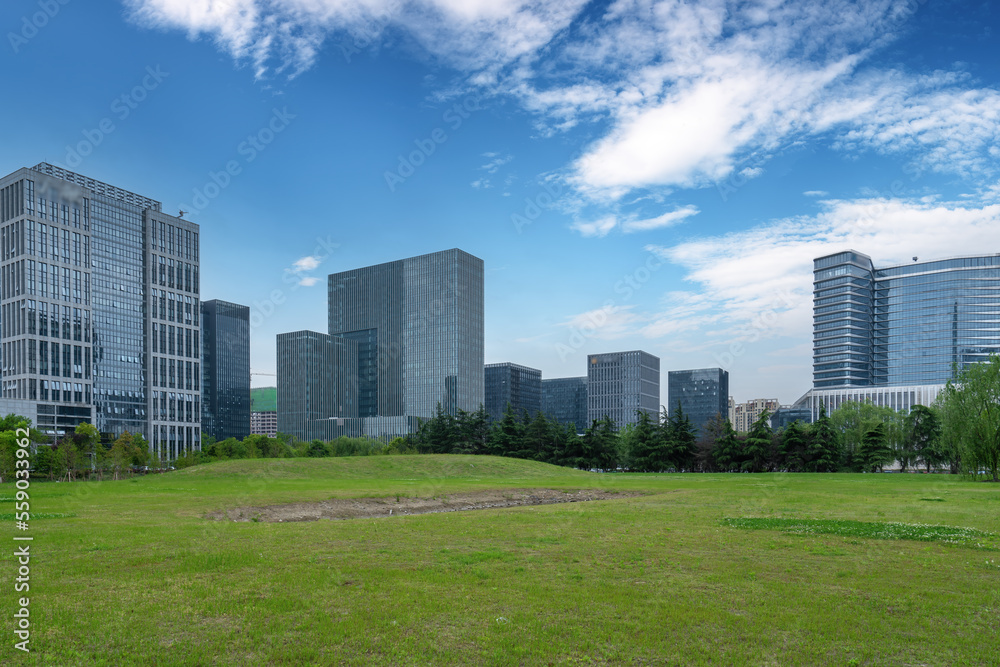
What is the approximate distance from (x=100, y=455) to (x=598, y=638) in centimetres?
10349

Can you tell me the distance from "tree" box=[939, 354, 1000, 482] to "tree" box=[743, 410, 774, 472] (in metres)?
26.8

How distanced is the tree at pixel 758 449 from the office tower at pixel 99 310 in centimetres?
12678

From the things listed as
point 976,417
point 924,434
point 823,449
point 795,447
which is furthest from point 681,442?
point 976,417

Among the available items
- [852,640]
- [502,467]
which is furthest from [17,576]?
[502,467]

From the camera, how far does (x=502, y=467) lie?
81.8 meters

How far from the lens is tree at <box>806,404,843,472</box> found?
9000 centimetres

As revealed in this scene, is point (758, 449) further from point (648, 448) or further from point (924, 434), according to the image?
point (924, 434)

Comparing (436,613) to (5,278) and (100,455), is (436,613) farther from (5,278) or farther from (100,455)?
(5,278)

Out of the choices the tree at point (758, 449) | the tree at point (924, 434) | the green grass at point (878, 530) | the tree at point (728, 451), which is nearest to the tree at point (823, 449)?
the tree at point (758, 449)

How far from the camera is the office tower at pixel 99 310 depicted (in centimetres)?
15562

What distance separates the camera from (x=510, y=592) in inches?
578

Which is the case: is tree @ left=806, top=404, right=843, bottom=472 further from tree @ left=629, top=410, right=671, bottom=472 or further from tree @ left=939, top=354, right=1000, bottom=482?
tree @ left=939, top=354, right=1000, bottom=482

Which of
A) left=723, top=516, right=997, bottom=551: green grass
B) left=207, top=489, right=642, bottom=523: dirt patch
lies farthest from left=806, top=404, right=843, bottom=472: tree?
left=723, top=516, right=997, bottom=551: green grass

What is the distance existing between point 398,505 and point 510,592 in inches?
972
